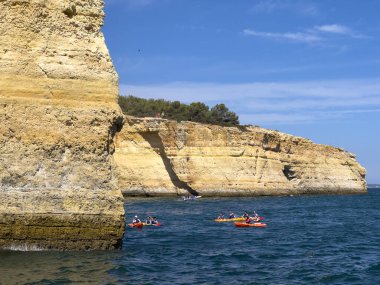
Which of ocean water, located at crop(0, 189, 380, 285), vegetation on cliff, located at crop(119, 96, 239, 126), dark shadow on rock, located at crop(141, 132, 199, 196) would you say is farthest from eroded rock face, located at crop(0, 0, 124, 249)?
vegetation on cliff, located at crop(119, 96, 239, 126)

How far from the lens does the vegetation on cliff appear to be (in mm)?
77188

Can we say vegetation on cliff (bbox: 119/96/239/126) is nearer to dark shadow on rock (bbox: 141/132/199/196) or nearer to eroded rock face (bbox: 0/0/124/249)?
dark shadow on rock (bbox: 141/132/199/196)

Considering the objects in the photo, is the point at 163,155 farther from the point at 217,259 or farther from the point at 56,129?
the point at 56,129

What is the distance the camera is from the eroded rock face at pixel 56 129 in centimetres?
1575

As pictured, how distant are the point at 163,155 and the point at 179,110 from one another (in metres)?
20.0

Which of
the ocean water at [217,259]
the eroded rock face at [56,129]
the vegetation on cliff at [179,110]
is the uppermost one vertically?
the vegetation on cliff at [179,110]

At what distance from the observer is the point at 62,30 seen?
57.7ft

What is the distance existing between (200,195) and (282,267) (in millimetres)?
43059

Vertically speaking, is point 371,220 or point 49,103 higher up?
point 49,103

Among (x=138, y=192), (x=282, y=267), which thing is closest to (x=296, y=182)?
(x=138, y=192)

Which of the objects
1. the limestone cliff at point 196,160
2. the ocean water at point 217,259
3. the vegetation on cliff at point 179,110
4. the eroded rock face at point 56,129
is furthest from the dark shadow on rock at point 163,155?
the eroded rock face at point 56,129

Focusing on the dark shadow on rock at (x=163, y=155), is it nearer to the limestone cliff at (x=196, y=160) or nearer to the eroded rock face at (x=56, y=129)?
the limestone cliff at (x=196, y=160)

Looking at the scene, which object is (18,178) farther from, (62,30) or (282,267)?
(282,267)

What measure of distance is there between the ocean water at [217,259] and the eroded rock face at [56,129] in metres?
0.84
